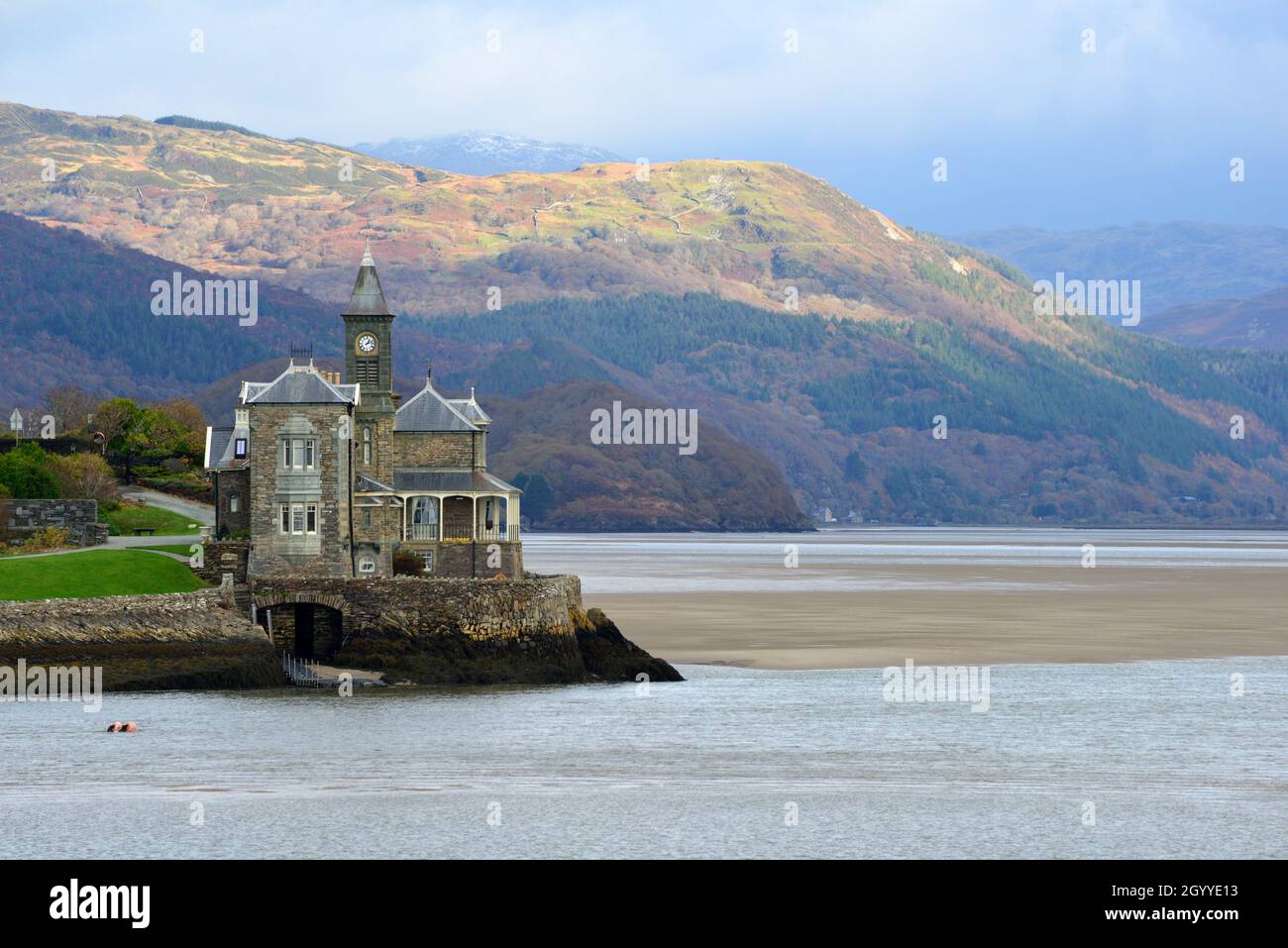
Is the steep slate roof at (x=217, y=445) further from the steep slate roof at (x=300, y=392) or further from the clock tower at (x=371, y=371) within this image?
the steep slate roof at (x=300, y=392)

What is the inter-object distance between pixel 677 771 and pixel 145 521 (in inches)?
1887

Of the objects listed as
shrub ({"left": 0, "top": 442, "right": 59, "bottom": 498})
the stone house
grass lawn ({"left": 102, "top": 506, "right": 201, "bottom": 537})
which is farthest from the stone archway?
shrub ({"left": 0, "top": 442, "right": 59, "bottom": 498})

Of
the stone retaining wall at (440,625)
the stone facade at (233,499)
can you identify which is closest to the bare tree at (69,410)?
the stone facade at (233,499)

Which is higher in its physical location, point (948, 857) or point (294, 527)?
point (294, 527)

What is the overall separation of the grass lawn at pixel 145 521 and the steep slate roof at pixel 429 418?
12.0 meters

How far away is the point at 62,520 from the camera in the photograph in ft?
253

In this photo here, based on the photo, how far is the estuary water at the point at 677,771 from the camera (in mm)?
37156

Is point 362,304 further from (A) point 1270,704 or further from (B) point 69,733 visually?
(A) point 1270,704

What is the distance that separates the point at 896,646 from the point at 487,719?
27491 mm

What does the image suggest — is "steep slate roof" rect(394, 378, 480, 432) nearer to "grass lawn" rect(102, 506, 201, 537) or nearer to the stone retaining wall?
"grass lawn" rect(102, 506, 201, 537)

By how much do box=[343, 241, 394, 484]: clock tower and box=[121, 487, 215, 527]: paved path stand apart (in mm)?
14286

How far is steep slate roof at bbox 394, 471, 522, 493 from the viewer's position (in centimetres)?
7756
